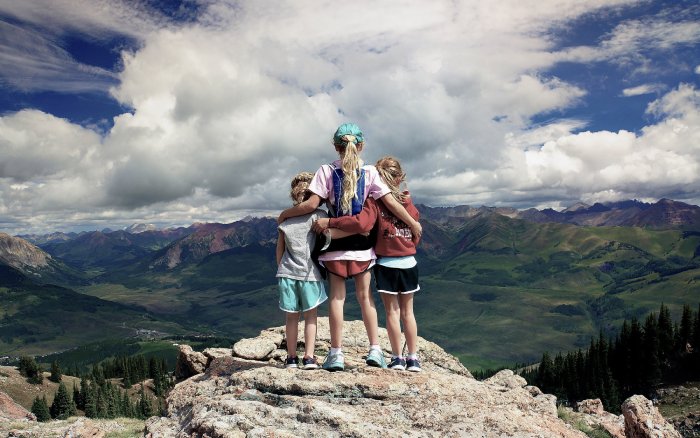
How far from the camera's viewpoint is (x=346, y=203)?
11.2 m

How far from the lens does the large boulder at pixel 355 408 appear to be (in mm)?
9992

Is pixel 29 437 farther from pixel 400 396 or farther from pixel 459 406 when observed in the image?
pixel 459 406

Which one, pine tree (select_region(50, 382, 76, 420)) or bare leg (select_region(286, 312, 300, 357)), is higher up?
bare leg (select_region(286, 312, 300, 357))

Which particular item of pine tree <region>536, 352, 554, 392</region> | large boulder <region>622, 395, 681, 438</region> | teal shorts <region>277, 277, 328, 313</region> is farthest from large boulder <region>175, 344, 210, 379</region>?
pine tree <region>536, 352, 554, 392</region>

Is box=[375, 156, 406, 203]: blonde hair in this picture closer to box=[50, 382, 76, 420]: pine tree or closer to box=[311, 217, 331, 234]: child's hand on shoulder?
box=[311, 217, 331, 234]: child's hand on shoulder

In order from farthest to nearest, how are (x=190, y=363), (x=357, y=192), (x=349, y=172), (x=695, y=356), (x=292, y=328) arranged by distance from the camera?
(x=695, y=356) → (x=190, y=363) → (x=292, y=328) → (x=357, y=192) → (x=349, y=172)

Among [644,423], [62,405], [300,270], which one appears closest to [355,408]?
[300,270]

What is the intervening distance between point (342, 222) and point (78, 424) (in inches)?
530

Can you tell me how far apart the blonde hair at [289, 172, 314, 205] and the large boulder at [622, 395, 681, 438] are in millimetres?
16597

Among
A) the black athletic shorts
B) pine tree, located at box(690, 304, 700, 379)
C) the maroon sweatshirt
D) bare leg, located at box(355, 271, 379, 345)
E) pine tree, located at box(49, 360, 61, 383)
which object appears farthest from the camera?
pine tree, located at box(49, 360, 61, 383)

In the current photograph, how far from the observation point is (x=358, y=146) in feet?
38.8

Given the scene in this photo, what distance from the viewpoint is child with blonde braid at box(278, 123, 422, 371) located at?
37.1ft

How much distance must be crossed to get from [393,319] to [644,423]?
13432 millimetres

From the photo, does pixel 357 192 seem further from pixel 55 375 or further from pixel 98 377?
pixel 55 375
